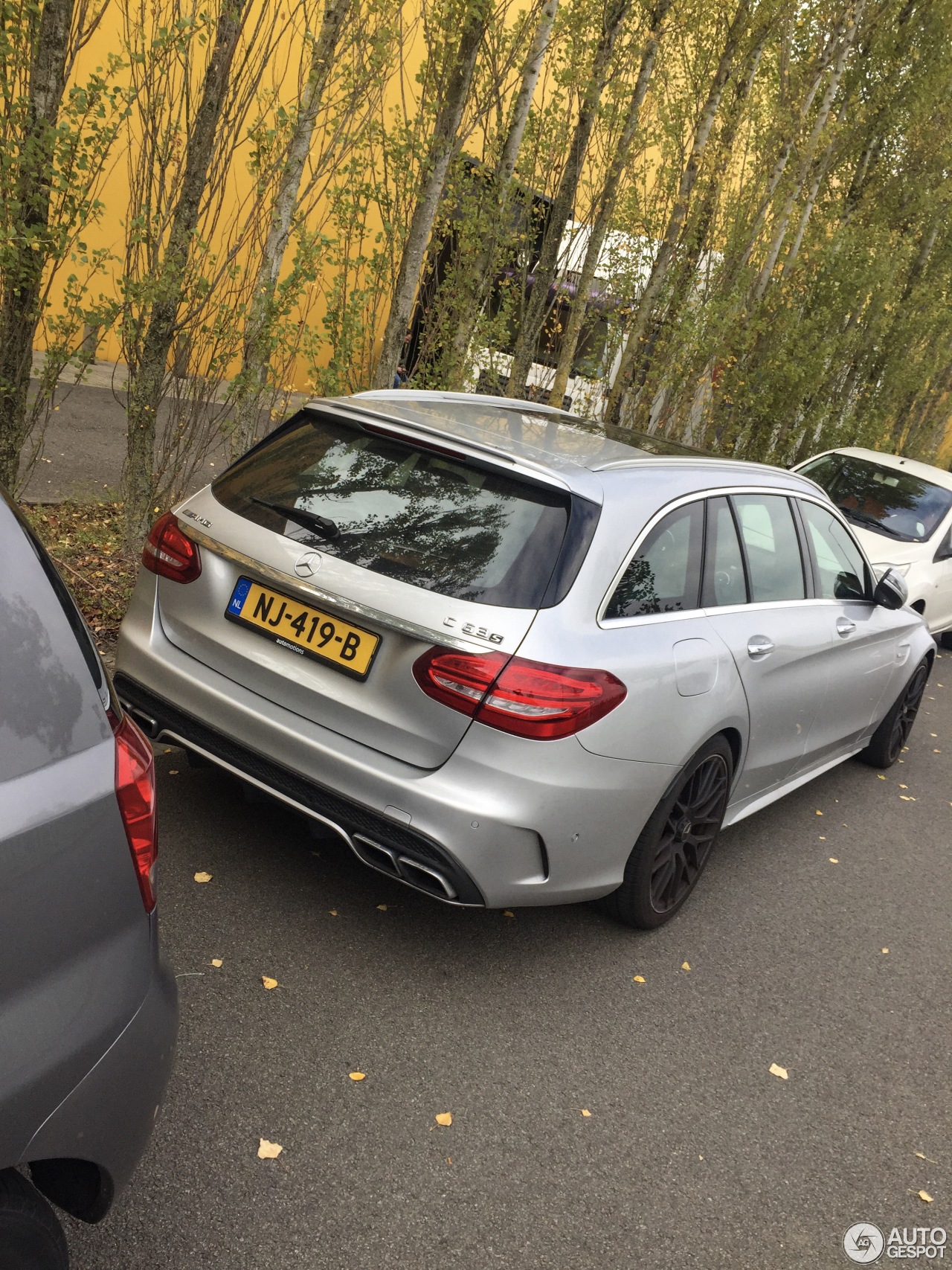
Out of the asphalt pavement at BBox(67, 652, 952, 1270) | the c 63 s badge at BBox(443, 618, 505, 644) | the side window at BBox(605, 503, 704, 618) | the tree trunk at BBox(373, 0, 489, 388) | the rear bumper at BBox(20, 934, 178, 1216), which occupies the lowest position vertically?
the asphalt pavement at BBox(67, 652, 952, 1270)

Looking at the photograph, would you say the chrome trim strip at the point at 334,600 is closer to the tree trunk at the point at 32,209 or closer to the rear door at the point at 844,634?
the tree trunk at the point at 32,209

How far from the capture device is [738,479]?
4500mm

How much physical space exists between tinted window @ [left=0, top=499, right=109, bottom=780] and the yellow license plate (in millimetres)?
1463

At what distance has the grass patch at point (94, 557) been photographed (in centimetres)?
577

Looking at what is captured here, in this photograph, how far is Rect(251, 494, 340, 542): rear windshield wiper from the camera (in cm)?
347

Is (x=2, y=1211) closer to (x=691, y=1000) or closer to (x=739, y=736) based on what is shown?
(x=691, y=1000)

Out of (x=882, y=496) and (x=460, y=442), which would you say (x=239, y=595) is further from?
(x=882, y=496)

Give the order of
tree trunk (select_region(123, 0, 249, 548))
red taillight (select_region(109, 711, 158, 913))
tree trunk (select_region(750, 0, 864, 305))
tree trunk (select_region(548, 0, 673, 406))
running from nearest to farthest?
1. red taillight (select_region(109, 711, 158, 913))
2. tree trunk (select_region(123, 0, 249, 548))
3. tree trunk (select_region(548, 0, 673, 406))
4. tree trunk (select_region(750, 0, 864, 305))

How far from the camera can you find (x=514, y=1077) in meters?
3.26

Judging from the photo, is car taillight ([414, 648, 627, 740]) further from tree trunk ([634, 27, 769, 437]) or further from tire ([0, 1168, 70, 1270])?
tree trunk ([634, 27, 769, 437])

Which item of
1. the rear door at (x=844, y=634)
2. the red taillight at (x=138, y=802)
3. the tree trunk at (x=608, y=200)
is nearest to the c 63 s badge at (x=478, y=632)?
the red taillight at (x=138, y=802)

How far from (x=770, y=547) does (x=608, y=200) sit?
19.8ft

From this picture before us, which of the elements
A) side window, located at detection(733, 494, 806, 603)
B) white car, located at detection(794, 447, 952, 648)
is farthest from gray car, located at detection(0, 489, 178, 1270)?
white car, located at detection(794, 447, 952, 648)

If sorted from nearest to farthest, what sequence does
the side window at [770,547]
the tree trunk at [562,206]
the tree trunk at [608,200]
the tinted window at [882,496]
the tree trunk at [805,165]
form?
1. the side window at [770,547]
2. the tree trunk at [562,206]
3. the tree trunk at [608,200]
4. the tinted window at [882,496]
5. the tree trunk at [805,165]
